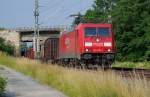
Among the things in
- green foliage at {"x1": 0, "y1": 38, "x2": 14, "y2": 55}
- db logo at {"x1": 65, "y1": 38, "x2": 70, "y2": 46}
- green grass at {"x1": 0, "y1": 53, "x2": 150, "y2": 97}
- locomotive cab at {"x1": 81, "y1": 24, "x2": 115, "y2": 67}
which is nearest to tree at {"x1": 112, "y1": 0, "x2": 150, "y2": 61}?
db logo at {"x1": 65, "y1": 38, "x2": 70, "y2": 46}

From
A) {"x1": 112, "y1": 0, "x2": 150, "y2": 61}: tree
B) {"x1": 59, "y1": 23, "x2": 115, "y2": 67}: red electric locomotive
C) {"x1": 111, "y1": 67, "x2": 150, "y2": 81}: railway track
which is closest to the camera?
{"x1": 111, "y1": 67, "x2": 150, "y2": 81}: railway track

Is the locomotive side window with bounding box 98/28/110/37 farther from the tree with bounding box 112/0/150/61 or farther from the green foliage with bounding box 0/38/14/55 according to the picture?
the green foliage with bounding box 0/38/14/55

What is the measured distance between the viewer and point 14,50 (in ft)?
385

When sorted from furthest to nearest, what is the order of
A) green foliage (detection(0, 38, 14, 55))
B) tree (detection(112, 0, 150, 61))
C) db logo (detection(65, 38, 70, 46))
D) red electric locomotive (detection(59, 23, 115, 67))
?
green foliage (detection(0, 38, 14, 55)) < tree (detection(112, 0, 150, 61)) < db logo (detection(65, 38, 70, 46)) < red electric locomotive (detection(59, 23, 115, 67))

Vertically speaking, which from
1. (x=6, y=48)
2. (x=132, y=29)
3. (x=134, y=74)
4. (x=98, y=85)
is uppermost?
(x=132, y=29)

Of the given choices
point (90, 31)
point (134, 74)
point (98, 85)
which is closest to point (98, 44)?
point (90, 31)

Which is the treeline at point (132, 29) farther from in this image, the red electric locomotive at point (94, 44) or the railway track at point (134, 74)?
the railway track at point (134, 74)

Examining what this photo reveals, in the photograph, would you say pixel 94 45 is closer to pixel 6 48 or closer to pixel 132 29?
pixel 132 29

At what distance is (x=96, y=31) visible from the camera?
35.9 meters

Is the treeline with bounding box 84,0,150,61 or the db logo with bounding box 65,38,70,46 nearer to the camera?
the db logo with bounding box 65,38,70,46

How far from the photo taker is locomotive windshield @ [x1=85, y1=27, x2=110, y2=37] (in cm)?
3594

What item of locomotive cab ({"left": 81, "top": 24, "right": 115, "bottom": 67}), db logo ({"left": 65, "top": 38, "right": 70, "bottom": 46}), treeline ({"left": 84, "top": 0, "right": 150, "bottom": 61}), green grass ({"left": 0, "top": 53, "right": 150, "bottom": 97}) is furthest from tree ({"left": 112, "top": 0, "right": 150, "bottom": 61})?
green grass ({"left": 0, "top": 53, "right": 150, "bottom": 97})

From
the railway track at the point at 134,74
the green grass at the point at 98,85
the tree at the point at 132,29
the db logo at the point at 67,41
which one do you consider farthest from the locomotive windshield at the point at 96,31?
the tree at the point at 132,29

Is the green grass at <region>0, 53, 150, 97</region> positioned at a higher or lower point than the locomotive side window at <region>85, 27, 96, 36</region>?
lower
